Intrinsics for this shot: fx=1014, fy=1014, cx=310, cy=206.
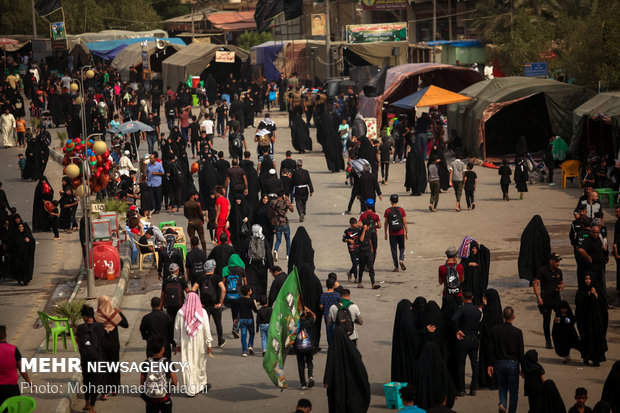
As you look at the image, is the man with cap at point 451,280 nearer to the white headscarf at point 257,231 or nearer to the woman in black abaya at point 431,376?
the woman in black abaya at point 431,376

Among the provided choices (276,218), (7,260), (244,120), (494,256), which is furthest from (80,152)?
(244,120)

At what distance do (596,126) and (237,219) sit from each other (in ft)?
40.1

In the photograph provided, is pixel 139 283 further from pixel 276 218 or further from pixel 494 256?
pixel 494 256

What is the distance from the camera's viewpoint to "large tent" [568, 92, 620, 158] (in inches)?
1019

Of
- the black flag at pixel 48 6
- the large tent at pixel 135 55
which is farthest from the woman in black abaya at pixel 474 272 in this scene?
the large tent at pixel 135 55

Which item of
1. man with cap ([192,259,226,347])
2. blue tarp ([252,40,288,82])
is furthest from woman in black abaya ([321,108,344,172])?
blue tarp ([252,40,288,82])

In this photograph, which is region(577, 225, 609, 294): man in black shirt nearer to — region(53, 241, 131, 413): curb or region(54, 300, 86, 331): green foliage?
region(54, 300, 86, 331): green foliage

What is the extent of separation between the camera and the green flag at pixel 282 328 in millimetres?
11289

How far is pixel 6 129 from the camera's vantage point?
120 feet

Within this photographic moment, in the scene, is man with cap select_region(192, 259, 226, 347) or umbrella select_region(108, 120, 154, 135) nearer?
man with cap select_region(192, 259, 226, 347)

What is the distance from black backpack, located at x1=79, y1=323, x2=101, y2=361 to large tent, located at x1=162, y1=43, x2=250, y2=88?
35537 millimetres

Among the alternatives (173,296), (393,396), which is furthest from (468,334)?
(173,296)

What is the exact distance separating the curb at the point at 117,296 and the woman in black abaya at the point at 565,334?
5.96m

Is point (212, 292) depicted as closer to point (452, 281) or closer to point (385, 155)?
point (452, 281)
